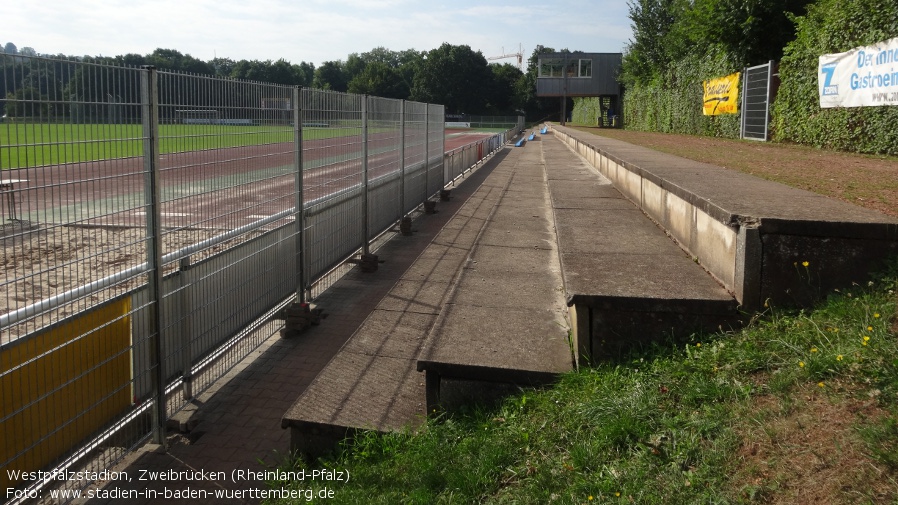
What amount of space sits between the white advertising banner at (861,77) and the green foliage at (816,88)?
0.17 meters

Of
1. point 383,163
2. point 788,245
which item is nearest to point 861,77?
point 383,163

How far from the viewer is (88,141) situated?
3850 millimetres

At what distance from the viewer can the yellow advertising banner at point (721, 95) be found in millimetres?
22141

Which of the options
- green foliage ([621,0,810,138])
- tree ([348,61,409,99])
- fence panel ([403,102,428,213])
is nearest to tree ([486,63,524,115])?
tree ([348,61,409,99])

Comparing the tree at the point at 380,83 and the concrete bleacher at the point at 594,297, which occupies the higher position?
the tree at the point at 380,83

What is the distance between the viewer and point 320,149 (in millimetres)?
7539

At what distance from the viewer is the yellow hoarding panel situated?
3.53 m

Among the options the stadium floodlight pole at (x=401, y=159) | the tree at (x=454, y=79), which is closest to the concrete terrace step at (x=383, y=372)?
the stadium floodlight pole at (x=401, y=159)

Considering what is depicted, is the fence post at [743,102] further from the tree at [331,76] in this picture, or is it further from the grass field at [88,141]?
the tree at [331,76]

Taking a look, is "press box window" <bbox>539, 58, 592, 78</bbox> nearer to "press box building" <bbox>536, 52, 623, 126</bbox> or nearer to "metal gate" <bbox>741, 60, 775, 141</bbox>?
"press box building" <bbox>536, 52, 623, 126</bbox>

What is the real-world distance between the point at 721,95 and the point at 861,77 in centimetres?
1104

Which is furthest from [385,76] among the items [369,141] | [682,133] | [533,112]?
[369,141]

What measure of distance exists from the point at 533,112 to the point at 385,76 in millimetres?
24919

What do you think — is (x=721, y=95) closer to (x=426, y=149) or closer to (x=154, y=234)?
(x=426, y=149)
